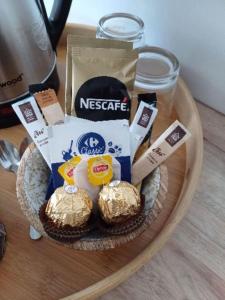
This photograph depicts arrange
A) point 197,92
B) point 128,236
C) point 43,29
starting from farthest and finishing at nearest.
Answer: point 197,92, point 43,29, point 128,236

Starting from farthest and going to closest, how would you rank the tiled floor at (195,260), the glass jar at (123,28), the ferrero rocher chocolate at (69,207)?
the glass jar at (123,28) < the tiled floor at (195,260) < the ferrero rocher chocolate at (69,207)

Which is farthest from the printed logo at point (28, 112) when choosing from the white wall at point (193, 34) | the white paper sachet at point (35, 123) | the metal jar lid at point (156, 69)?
the white wall at point (193, 34)

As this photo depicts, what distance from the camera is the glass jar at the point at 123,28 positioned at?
66 cm

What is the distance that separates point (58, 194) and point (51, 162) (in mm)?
64

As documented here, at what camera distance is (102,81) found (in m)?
0.47

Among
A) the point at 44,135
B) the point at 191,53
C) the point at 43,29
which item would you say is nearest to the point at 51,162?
the point at 44,135

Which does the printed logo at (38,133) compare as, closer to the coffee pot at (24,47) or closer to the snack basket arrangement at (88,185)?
the snack basket arrangement at (88,185)

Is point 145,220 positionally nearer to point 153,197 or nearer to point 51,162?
point 153,197

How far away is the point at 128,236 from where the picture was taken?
0.41 metres

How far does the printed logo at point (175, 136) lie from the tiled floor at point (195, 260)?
0.19 meters

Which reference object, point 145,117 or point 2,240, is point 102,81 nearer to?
point 145,117

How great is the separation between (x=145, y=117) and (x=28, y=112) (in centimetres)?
15

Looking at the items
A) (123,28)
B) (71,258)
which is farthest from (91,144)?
(123,28)

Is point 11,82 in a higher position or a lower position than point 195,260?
higher
